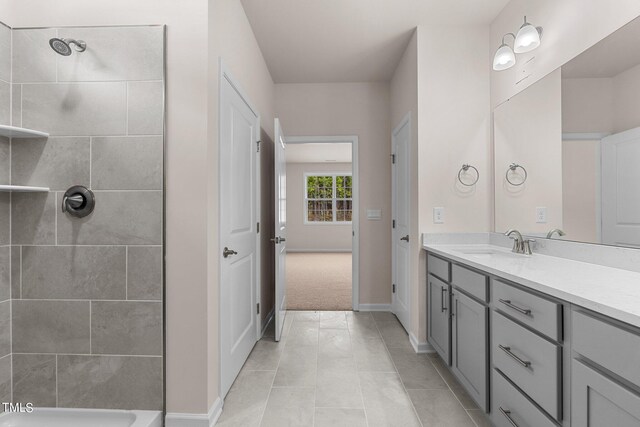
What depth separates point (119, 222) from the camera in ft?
5.39

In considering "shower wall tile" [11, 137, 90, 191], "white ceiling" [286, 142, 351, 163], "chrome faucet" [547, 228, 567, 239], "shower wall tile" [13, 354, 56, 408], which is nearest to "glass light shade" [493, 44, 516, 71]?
"chrome faucet" [547, 228, 567, 239]

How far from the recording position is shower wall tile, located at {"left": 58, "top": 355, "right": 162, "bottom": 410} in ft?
5.37

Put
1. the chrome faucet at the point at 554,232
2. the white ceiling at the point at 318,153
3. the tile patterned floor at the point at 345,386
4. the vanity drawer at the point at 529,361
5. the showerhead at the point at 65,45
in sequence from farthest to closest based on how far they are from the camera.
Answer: the white ceiling at the point at 318,153 → the chrome faucet at the point at 554,232 → the tile patterned floor at the point at 345,386 → the showerhead at the point at 65,45 → the vanity drawer at the point at 529,361

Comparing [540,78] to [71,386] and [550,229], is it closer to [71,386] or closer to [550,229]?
[550,229]

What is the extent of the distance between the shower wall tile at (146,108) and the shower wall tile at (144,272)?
2.02 ft

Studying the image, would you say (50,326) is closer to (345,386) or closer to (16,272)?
(16,272)

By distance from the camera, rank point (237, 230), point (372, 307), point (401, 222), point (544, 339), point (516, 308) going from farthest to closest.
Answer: point (372, 307)
point (401, 222)
point (237, 230)
point (516, 308)
point (544, 339)

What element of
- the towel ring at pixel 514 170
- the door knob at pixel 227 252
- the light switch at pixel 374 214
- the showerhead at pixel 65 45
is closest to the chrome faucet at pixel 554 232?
the towel ring at pixel 514 170

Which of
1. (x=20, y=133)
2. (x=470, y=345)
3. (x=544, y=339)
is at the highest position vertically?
(x=20, y=133)

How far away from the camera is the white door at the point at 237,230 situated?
1.90m

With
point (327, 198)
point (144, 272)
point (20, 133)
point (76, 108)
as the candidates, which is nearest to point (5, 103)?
point (20, 133)

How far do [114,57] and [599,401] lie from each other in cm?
247

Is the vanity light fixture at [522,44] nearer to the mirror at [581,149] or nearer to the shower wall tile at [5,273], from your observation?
the mirror at [581,149]

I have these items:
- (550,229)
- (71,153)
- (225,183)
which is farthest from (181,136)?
(550,229)
